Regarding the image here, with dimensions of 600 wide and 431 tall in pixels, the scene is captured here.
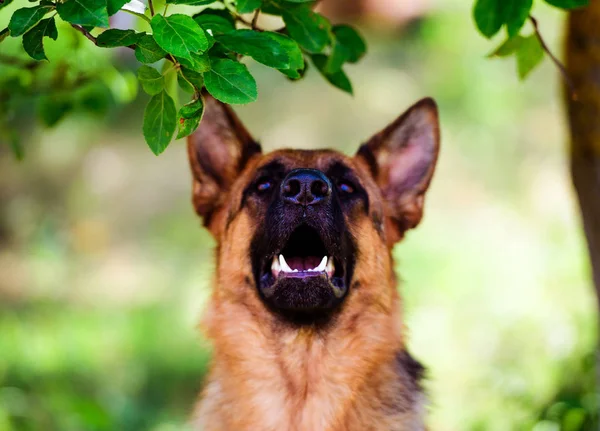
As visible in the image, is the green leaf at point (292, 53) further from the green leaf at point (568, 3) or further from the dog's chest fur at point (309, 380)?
the dog's chest fur at point (309, 380)

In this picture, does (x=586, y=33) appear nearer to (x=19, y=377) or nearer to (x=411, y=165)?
(x=411, y=165)

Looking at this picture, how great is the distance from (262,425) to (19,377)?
3135 mm

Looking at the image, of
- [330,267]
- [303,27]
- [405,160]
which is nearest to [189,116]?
[303,27]

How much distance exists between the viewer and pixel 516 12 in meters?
2.83

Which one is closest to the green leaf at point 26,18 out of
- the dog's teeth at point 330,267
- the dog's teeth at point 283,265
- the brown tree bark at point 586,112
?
the dog's teeth at point 283,265

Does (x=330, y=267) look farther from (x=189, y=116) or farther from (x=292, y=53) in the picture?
(x=189, y=116)

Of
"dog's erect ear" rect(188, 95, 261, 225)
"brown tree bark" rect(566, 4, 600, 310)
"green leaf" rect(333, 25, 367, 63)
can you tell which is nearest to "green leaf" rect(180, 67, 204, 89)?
"green leaf" rect(333, 25, 367, 63)

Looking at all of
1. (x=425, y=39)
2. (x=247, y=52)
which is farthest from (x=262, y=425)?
(x=425, y=39)

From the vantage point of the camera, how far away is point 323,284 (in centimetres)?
336

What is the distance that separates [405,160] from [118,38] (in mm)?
2010

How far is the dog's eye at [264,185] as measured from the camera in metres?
3.72

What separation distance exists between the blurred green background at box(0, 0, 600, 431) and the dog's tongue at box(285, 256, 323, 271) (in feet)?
1.96

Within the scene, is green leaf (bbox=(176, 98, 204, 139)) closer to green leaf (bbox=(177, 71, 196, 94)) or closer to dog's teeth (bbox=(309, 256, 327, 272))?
green leaf (bbox=(177, 71, 196, 94))

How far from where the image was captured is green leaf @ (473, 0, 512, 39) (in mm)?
2867
